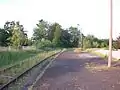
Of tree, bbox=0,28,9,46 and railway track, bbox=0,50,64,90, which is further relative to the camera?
tree, bbox=0,28,9,46

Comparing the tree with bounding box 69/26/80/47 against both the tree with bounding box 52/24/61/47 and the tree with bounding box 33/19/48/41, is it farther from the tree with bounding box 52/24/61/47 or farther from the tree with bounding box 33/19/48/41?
the tree with bounding box 33/19/48/41

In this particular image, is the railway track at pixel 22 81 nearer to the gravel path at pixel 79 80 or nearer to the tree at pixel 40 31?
the gravel path at pixel 79 80

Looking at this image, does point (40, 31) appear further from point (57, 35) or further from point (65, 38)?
point (65, 38)

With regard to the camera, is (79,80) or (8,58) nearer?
(79,80)

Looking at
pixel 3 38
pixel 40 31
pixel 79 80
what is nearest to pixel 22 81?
pixel 79 80

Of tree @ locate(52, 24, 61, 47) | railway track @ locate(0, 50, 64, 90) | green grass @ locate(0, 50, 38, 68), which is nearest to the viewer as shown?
railway track @ locate(0, 50, 64, 90)

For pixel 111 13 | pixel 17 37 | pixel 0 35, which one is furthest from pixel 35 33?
pixel 111 13

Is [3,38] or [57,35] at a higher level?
[57,35]

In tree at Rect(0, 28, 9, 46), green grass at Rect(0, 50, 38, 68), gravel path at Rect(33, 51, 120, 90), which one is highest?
tree at Rect(0, 28, 9, 46)

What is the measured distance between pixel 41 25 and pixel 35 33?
20.3ft

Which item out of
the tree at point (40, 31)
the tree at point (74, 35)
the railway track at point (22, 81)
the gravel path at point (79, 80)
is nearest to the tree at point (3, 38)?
the tree at point (40, 31)

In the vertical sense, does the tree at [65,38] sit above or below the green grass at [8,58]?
above

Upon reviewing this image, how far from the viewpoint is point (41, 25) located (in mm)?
167500

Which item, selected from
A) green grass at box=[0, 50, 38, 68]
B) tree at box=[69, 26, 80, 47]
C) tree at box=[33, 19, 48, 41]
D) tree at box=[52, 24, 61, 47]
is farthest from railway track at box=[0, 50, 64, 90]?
tree at box=[69, 26, 80, 47]
